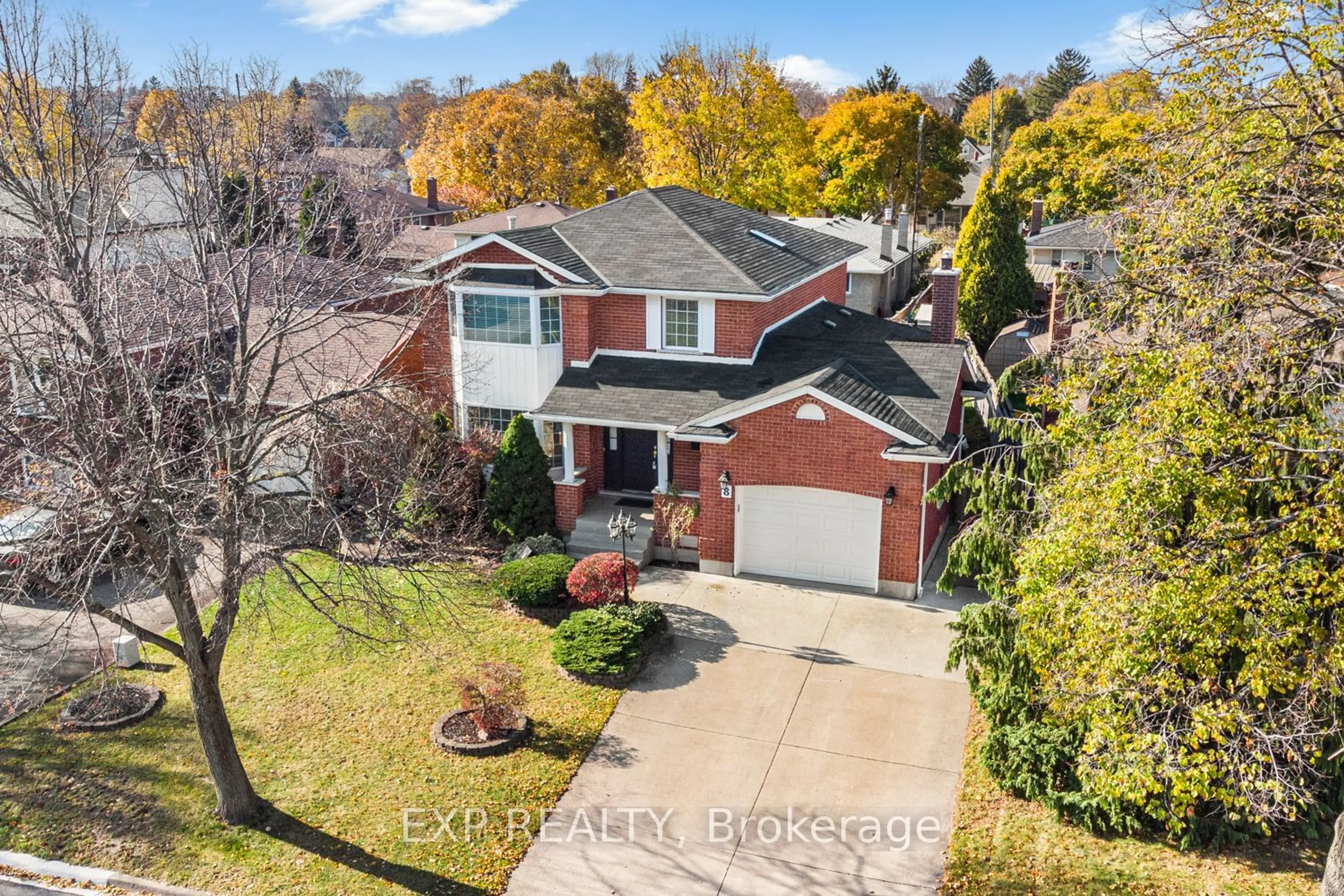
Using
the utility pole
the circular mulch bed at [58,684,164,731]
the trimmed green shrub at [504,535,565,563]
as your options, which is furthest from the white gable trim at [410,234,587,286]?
the utility pole

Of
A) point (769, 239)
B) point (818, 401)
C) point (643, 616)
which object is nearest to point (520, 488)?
point (643, 616)

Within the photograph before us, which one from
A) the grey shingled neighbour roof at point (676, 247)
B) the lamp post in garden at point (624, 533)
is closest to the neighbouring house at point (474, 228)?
the grey shingled neighbour roof at point (676, 247)

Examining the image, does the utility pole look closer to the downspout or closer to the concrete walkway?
the downspout

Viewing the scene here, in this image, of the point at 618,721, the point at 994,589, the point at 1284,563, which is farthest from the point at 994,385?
the point at 1284,563

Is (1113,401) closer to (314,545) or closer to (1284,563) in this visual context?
(1284,563)

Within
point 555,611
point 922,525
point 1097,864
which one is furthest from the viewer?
point 922,525

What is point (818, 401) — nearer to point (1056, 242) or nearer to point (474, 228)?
point (474, 228)
